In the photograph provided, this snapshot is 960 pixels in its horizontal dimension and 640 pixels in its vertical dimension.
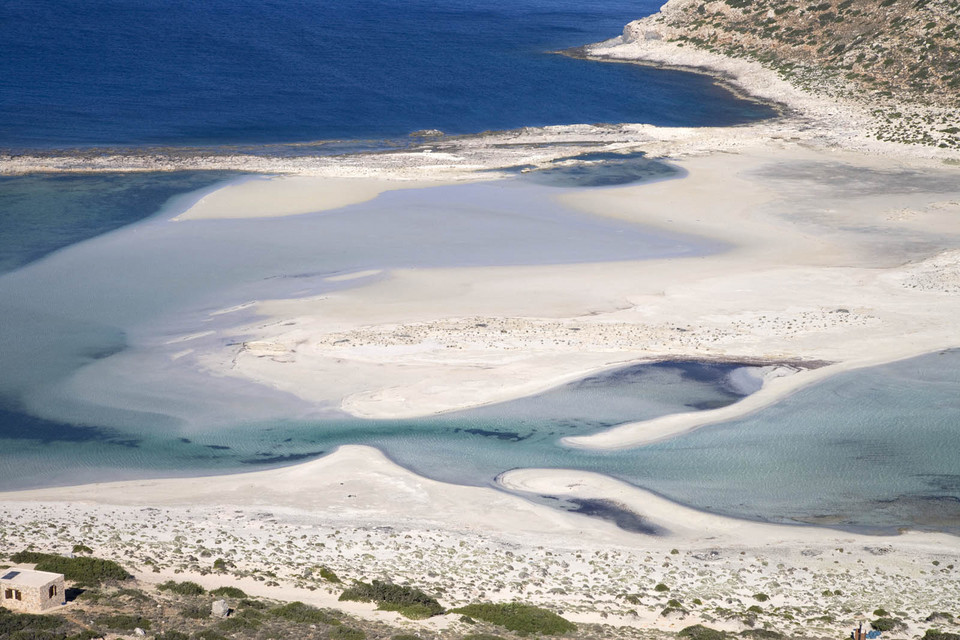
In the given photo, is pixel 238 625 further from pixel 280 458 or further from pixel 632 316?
pixel 632 316

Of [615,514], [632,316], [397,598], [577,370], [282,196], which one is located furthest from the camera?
[282,196]

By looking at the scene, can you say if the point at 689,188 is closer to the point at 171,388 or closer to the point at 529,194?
the point at 529,194

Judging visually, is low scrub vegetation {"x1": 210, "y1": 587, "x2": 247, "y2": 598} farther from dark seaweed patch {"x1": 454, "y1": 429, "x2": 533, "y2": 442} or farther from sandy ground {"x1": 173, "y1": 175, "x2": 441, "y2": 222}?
sandy ground {"x1": 173, "y1": 175, "x2": 441, "y2": 222}

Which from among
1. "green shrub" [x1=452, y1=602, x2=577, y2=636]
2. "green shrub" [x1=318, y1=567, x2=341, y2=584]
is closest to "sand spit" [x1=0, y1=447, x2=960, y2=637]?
"green shrub" [x1=318, y1=567, x2=341, y2=584]

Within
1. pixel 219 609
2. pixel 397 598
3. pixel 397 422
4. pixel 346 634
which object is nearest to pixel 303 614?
pixel 346 634

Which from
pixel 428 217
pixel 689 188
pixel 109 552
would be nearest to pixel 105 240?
pixel 428 217

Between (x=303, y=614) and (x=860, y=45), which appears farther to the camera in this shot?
(x=860, y=45)
